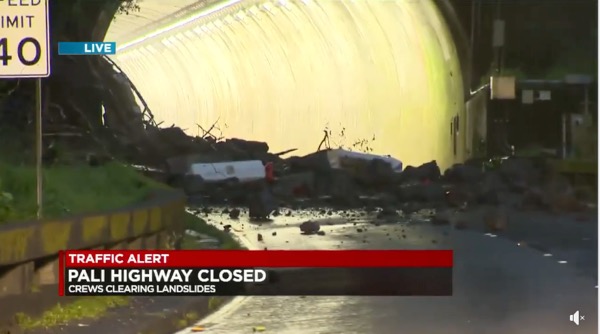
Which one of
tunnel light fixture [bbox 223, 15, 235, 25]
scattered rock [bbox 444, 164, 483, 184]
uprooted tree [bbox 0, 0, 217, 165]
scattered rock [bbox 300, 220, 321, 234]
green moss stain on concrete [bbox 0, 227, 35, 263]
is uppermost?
tunnel light fixture [bbox 223, 15, 235, 25]

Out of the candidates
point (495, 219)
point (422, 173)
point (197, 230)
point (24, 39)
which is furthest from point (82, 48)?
point (495, 219)

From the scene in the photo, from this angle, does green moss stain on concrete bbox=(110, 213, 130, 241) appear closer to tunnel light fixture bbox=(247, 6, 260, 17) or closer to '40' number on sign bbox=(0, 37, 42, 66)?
'40' number on sign bbox=(0, 37, 42, 66)

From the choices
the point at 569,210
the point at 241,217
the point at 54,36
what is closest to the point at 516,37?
the point at 569,210

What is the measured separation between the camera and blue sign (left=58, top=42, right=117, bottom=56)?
5.52 metres

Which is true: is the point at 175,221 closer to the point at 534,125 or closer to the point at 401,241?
the point at 401,241

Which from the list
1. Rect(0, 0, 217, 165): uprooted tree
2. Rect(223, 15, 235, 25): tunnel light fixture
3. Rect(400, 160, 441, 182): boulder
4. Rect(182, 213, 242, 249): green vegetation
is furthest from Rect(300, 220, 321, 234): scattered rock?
Rect(223, 15, 235, 25): tunnel light fixture

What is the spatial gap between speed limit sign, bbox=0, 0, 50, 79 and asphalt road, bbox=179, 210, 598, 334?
0.83m

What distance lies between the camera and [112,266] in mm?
5578

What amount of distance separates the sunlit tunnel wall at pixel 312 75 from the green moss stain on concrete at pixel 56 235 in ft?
1.72

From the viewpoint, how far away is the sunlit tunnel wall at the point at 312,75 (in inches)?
221

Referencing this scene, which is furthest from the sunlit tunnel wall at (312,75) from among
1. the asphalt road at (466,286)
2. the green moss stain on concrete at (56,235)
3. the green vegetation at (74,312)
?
the green vegetation at (74,312)

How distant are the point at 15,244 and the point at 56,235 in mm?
314

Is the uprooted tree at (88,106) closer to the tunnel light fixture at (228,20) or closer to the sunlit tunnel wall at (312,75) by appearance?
the sunlit tunnel wall at (312,75)

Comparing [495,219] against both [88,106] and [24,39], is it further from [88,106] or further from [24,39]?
[24,39]
